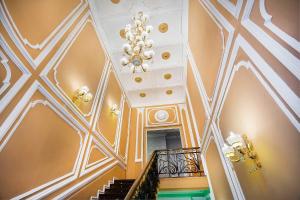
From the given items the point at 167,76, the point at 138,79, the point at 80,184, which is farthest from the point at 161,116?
the point at 80,184

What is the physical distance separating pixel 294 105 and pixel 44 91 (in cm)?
350

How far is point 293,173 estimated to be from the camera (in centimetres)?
153

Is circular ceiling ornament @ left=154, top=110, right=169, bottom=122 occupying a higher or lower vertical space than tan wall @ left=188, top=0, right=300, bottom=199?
higher

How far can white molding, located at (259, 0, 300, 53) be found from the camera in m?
1.39

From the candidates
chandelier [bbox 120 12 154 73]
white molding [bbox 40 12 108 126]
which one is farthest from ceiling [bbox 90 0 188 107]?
white molding [bbox 40 12 108 126]

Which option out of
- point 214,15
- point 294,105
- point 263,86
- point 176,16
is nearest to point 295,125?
point 294,105

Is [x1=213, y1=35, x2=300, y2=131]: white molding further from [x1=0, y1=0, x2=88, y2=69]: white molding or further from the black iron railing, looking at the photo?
[x1=0, y1=0, x2=88, y2=69]: white molding

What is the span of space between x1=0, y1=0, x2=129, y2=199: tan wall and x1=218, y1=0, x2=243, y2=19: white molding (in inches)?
127

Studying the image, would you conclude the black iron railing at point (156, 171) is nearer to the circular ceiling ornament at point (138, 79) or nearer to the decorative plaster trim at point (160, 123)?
the decorative plaster trim at point (160, 123)

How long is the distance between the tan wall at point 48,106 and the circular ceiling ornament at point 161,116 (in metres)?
3.79

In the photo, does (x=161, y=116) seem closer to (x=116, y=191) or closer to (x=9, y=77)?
(x=116, y=191)

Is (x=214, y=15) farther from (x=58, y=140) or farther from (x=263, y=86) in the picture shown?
(x=58, y=140)

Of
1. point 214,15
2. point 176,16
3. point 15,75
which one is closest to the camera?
point 15,75

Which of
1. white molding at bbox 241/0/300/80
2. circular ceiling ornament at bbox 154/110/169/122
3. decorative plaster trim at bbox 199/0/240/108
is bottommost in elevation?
white molding at bbox 241/0/300/80
